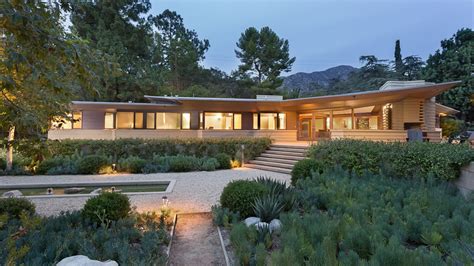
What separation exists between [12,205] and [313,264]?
525 centimetres

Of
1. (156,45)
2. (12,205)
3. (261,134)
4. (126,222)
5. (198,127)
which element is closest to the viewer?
(126,222)

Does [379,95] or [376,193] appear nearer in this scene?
[376,193]

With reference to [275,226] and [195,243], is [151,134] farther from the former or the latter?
[275,226]

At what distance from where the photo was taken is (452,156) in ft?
19.9

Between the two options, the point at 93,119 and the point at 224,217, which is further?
the point at 93,119

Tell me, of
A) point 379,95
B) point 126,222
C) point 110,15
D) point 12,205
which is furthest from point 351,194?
point 110,15

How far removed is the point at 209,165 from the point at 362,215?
873 cm

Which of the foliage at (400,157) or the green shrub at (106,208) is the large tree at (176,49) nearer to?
the foliage at (400,157)

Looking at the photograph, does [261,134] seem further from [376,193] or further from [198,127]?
[376,193]

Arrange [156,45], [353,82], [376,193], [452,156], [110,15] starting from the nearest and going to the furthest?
[376,193], [452,156], [110,15], [156,45], [353,82]

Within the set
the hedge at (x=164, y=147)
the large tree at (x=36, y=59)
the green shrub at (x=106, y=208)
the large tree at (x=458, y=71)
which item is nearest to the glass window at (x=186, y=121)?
the hedge at (x=164, y=147)

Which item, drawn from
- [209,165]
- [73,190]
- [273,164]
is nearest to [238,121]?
[273,164]

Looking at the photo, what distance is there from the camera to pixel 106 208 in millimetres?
4422

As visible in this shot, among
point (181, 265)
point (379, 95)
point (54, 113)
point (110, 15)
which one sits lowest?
point (181, 265)
